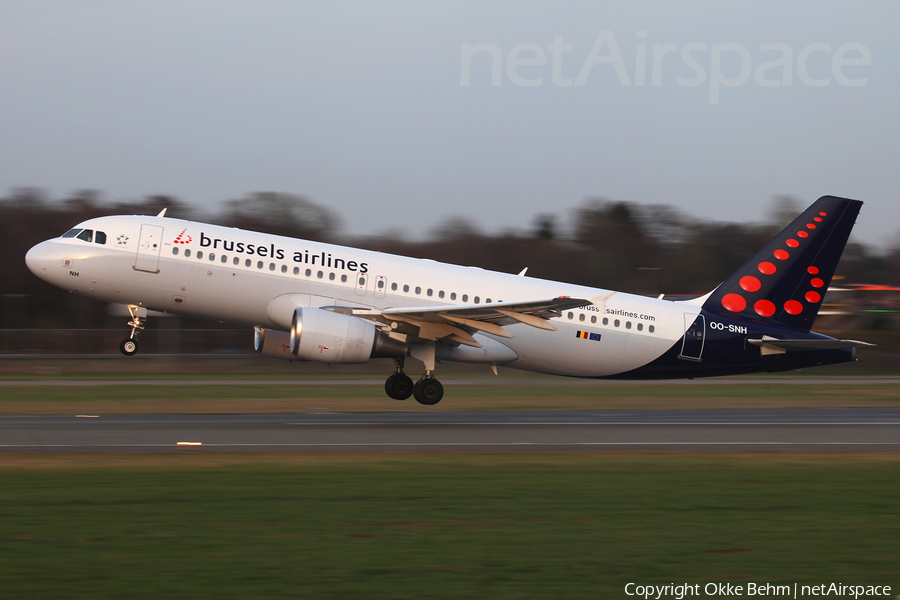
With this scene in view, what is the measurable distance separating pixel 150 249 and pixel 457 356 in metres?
8.29

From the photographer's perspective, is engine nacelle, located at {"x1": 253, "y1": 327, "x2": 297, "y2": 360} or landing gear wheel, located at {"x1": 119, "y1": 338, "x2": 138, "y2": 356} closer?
landing gear wheel, located at {"x1": 119, "y1": 338, "x2": 138, "y2": 356}

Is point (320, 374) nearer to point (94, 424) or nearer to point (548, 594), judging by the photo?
point (94, 424)

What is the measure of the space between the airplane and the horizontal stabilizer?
4 cm

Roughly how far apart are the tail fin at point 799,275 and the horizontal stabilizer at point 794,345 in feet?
2.66

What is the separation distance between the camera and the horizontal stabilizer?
77.8ft

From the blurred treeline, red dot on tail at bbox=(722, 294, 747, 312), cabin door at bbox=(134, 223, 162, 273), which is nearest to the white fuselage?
cabin door at bbox=(134, 223, 162, 273)

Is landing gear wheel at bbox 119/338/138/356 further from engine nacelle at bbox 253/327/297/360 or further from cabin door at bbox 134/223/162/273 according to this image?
engine nacelle at bbox 253/327/297/360

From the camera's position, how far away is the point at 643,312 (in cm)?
2408

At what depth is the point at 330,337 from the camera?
20281 millimetres

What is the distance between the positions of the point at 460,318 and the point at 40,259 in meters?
10.9

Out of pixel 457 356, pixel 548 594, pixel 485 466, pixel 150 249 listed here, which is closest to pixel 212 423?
pixel 150 249

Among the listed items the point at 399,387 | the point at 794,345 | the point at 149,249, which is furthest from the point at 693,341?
the point at 149,249

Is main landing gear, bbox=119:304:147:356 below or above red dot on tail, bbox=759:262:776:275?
below

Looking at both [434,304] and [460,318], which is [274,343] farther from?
[460,318]
